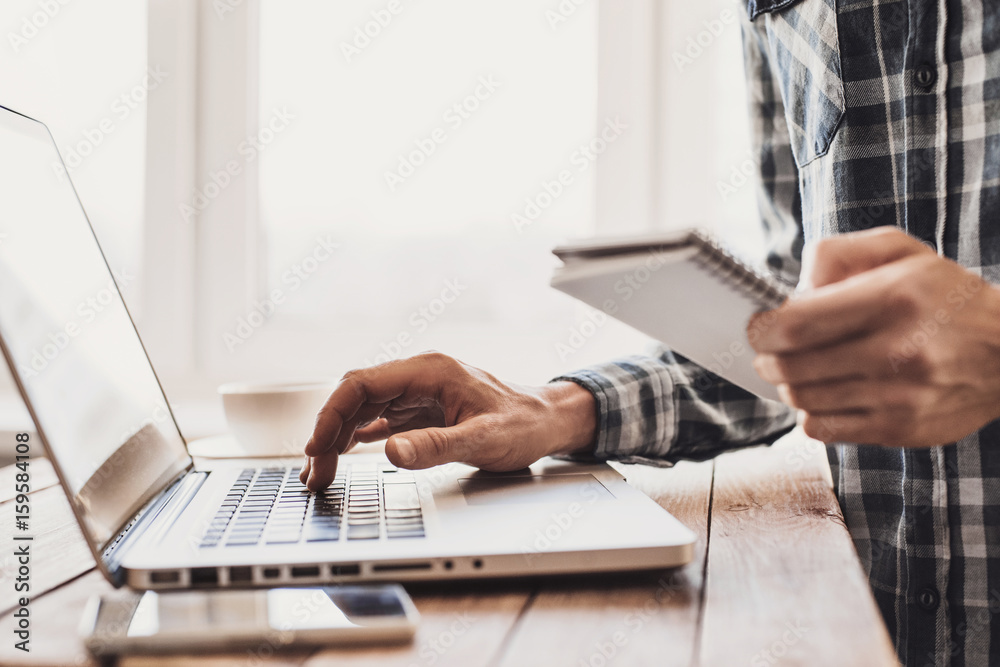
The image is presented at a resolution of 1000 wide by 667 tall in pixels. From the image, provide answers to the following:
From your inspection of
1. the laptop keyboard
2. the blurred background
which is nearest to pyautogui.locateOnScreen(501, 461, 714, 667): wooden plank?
the laptop keyboard

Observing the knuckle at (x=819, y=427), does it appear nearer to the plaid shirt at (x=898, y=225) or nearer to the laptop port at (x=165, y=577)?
the plaid shirt at (x=898, y=225)

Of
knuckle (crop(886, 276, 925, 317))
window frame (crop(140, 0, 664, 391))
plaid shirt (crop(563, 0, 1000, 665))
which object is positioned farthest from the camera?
window frame (crop(140, 0, 664, 391))

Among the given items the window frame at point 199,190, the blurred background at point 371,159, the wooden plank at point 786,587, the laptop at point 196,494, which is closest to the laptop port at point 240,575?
the laptop at point 196,494

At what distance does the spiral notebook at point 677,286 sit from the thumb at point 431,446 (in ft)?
0.57

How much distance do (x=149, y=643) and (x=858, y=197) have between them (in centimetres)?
68

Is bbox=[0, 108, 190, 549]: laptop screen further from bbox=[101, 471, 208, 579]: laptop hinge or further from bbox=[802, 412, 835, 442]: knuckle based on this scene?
bbox=[802, 412, 835, 442]: knuckle

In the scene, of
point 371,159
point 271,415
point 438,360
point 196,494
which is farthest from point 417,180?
point 196,494

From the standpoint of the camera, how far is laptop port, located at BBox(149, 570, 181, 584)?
39cm

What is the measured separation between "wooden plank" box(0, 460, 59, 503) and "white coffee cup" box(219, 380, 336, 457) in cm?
18

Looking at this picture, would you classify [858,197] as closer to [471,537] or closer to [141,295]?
[471,537]

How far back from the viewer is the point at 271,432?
0.81 metres

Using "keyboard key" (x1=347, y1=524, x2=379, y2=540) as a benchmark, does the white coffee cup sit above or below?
above

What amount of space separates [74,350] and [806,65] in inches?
28.5

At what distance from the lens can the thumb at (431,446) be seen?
54 cm
